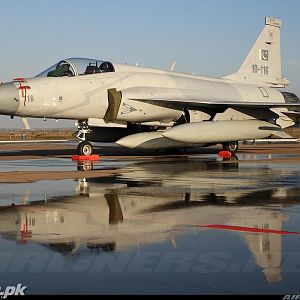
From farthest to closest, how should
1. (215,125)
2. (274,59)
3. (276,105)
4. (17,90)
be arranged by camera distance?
(274,59) < (276,105) < (215,125) < (17,90)

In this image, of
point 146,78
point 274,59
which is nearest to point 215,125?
point 146,78

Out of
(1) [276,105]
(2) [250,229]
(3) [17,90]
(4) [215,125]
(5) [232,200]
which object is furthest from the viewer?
(1) [276,105]

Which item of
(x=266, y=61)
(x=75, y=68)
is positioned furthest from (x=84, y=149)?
(x=266, y=61)

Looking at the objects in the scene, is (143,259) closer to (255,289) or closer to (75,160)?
(255,289)

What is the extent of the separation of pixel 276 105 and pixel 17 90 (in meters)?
9.29

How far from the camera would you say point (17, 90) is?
17531mm

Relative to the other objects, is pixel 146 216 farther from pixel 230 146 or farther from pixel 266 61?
pixel 266 61

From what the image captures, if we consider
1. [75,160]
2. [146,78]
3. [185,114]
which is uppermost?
[146,78]

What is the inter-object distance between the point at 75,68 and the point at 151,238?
13.8 m

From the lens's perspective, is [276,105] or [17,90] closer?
[17,90]

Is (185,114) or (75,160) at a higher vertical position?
→ (185,114)

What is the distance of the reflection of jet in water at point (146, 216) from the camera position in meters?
5.91

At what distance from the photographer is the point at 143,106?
792 inches

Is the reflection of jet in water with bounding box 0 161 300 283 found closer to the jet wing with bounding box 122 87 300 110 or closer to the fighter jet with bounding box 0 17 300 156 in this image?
the fighter jet with bounding box 0 17 300 156
